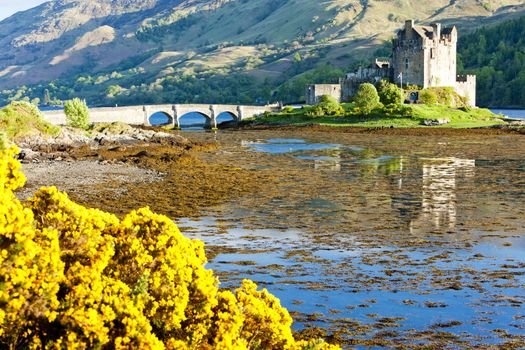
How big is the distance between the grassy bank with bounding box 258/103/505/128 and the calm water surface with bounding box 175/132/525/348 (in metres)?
54.8

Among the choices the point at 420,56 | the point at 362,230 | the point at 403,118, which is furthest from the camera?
the point at 420,56

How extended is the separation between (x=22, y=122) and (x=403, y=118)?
66.1 m

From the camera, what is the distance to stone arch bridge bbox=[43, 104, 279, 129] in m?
125

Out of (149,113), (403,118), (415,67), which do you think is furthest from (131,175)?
(415,67)

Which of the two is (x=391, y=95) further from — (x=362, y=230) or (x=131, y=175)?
(x=362, y=230)

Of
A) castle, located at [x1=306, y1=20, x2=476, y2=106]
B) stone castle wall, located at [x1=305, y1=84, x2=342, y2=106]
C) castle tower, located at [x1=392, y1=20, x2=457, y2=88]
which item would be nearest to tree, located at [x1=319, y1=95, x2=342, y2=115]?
stone castle wall, located at [x1=305, y1=84, x2=342, y2=106]

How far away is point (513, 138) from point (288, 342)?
91128 millimetres

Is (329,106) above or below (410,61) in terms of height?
below

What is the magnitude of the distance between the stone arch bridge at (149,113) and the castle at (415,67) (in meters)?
14.3

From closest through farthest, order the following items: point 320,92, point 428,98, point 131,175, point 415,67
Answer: point 131,175 → point 428,98 → point 415,67 → point 320,92

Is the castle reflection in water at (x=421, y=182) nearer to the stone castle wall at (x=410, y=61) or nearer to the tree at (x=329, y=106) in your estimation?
the tree at (x=329, y=106)

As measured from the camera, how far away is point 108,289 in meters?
12.8

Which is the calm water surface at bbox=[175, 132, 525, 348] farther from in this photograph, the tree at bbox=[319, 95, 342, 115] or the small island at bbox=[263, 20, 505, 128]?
the tree at bbox=[319, 95, 342, 115]

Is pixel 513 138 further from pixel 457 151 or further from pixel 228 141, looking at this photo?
pixel 228 141
